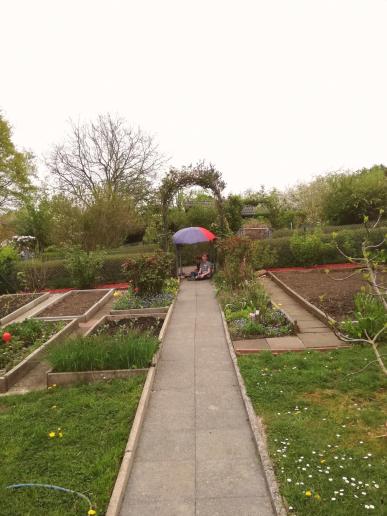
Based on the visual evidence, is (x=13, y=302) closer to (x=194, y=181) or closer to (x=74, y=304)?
(x=74, y=304)

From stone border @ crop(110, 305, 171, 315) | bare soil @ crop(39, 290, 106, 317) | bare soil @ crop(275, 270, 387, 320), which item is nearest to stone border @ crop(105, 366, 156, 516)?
bare soil @ crop(275, 270, 387, 320)

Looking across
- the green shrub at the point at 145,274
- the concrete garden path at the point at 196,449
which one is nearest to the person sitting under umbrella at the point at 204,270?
the green shrub at the point at 145,274

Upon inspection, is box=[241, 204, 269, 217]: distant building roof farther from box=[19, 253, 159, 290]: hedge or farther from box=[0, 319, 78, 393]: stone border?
box=[0, 319, 78, 393]: stone border

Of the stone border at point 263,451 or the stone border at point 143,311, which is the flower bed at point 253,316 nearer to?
the stone border at point 143,311

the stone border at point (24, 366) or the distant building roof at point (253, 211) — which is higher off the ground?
the distant building roof at point (253, 211)

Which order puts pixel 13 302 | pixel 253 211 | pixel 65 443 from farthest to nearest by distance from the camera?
1. pixel 253 211
2. pixel 13 302
3. pixel 65 443

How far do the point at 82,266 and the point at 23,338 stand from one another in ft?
22.8

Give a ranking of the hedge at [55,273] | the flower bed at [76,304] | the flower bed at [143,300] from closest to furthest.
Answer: the flower bed at [143,300] → the flower bed at [76,304] → the hedge at [55,273]

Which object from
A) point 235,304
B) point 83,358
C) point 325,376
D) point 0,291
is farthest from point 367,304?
point 0,291

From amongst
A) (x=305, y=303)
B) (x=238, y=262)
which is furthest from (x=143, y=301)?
(x=305, y=303)

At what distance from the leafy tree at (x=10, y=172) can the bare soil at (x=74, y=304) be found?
2388cm

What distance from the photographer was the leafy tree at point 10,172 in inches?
1236

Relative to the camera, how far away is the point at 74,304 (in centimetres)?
1123

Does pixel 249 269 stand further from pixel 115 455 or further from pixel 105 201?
pixel 105 201
